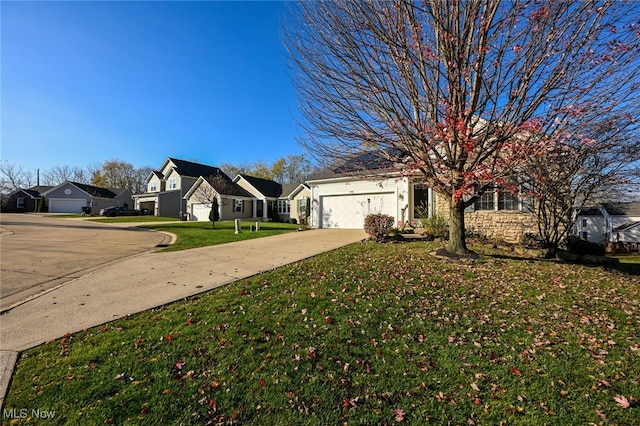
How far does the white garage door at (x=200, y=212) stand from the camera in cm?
2755

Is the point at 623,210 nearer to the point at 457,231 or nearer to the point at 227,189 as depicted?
the point at 457,231

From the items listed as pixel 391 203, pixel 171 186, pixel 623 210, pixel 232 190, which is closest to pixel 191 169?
pixel 171 186

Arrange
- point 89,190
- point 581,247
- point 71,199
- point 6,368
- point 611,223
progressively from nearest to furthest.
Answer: point 6,368 → point 581,247 → point 611,223 → point 71,199 → point 89,190

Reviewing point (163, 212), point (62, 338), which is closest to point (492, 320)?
point (62, 338)

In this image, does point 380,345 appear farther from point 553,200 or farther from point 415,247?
point 553,200

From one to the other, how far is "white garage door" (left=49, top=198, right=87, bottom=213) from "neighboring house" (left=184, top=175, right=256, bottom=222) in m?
23.1

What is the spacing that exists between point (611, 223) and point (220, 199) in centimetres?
3820

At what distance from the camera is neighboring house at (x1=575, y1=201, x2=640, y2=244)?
78.8ft

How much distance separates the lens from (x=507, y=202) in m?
11.9

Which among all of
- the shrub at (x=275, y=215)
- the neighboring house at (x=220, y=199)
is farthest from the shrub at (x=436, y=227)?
the neighboring house at (x=220, y=199)

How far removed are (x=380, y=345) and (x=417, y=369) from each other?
1.82 feet

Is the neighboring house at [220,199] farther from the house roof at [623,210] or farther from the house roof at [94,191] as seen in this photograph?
the house roof at [623,210]

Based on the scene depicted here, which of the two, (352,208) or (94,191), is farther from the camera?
(94,191)

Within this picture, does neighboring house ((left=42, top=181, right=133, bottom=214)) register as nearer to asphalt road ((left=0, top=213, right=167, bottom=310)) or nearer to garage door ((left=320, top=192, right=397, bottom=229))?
asphalt road ((left=0, top=213, right=167, bottom=310))
